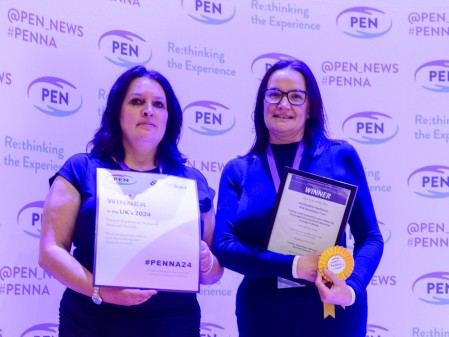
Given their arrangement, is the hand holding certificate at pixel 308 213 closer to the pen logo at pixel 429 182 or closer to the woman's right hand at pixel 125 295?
the woman's right hand at pixel 125 295

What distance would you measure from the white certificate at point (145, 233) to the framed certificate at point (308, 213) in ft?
0.93

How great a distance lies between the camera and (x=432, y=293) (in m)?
3.30

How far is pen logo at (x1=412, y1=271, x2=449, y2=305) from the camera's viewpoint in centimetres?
329

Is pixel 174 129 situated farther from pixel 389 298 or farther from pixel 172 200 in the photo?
pixel 389 298

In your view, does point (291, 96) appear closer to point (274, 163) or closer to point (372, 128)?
point (274, 163)

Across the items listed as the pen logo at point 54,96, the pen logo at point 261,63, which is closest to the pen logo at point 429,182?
the pen logo at point 261,63

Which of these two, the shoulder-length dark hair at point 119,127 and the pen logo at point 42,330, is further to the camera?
the pen logo at point 42,330

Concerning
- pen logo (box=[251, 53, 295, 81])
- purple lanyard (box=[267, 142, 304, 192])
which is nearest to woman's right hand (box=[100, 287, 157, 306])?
purple lanyard (box=[267, 142, 304, 192])

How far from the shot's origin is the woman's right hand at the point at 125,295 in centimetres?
174

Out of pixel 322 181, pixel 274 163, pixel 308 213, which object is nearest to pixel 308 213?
pixel 308 213

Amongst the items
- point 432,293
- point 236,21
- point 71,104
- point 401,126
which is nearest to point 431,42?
point 401,126

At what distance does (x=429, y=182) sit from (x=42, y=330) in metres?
2.30

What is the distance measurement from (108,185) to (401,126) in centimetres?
213

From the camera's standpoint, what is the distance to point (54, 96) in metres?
2.77
